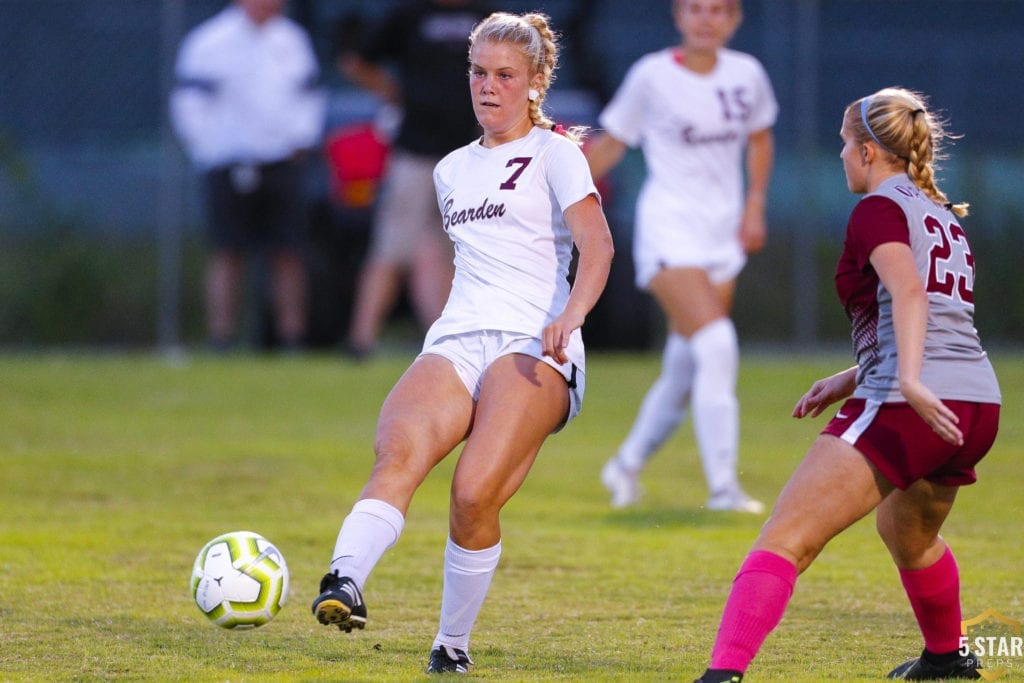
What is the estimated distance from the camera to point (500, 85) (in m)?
4.89

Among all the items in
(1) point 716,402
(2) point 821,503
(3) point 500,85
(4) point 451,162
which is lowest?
(1) point 716,402

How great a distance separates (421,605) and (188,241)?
34.8ft

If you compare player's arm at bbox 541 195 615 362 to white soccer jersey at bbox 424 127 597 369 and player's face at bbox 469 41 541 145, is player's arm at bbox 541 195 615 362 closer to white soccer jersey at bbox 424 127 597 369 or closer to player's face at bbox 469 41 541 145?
white soccer jersey at bbox 424 127 597 369

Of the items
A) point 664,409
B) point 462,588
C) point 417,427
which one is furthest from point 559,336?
point 664,409

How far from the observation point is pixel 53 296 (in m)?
15.8

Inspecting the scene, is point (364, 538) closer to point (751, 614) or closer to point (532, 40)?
point (751, 614)

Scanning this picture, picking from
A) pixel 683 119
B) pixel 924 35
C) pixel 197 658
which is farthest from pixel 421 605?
pixel 924 35

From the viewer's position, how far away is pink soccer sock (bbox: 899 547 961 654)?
180 inches

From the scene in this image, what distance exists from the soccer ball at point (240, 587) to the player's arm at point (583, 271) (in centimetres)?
95

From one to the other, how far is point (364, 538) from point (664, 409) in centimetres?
393

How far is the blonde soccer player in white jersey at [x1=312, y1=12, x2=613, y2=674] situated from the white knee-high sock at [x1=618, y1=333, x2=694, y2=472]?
309 cm

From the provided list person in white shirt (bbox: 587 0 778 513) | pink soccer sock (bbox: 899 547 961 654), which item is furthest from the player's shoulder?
person in white shirt (bbox: 587 0 778 513)

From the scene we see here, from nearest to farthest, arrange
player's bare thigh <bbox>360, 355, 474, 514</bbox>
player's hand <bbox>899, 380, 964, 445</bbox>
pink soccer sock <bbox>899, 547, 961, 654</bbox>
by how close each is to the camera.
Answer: player's hand <bbox>899, 380, 964, 445</bbox>
player's bare thigh <bbox>360, 355, 474, 514</bbox>
pink soccer sock <bbox>899, 547, 961, 654</bbox>

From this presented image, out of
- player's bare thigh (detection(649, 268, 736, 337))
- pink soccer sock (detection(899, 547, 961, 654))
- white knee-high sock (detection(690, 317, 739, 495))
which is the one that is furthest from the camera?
player's bare thigh (detection(649, 268, 736, 337))
